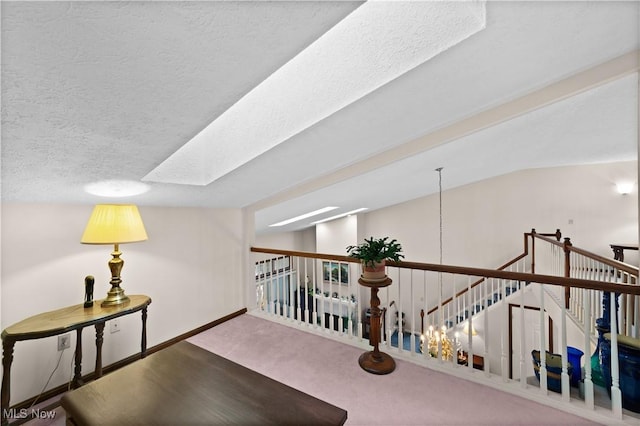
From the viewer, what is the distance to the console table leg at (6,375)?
1516 mm

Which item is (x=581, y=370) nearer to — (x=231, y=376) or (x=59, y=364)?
(x=231, y=376)

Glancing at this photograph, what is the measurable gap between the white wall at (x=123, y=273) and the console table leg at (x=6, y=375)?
1.22ft

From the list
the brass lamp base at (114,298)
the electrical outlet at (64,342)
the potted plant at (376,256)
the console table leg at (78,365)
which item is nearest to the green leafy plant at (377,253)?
the potted plant at (376,256)

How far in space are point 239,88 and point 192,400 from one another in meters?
1.40

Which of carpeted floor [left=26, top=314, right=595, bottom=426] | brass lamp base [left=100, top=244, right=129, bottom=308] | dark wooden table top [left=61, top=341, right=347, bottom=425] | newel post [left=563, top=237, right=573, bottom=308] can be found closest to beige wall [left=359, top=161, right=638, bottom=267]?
newel post [left=563, top=237, right=573, bottom=308]

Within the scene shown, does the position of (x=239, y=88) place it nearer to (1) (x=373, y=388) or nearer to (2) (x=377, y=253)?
(2) (x=377, y=253)

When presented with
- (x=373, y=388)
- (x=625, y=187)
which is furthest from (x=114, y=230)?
(x=625, y=187)

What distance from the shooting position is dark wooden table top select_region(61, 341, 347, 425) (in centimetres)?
95

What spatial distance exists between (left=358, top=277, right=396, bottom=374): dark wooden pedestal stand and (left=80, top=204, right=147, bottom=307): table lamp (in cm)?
185

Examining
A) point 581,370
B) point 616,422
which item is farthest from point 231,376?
point 581,370

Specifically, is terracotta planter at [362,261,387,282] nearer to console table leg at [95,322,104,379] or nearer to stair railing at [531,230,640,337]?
stair railing at [531,230,640,337]

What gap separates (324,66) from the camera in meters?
1.69

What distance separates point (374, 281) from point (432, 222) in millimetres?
4955
